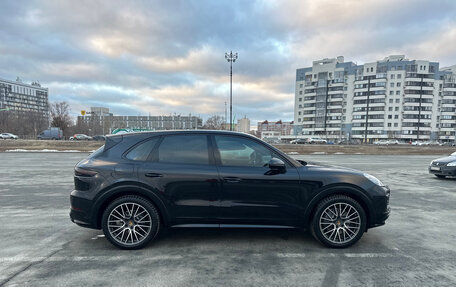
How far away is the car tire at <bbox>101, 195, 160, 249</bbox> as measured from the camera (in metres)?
3.47

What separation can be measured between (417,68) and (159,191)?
339 feet

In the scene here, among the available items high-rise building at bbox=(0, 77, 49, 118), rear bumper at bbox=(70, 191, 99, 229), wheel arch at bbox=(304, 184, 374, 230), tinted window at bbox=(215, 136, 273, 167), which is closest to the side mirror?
tinted window at bbox=(215, 136, 273, 167)

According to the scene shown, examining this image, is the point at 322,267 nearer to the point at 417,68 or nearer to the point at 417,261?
the point at 417,261

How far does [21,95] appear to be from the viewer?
419 ft

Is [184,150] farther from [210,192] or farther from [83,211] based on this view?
[83,211]

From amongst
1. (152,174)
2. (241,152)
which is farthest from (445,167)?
(152,174)

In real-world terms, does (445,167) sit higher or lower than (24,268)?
higher

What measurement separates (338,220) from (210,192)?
199 centimetres

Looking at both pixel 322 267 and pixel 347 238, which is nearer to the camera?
pixel 322 267

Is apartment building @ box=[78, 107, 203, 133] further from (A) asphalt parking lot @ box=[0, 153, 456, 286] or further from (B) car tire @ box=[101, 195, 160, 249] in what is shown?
(B) car tire @ box=[101, 195, 160, 249]

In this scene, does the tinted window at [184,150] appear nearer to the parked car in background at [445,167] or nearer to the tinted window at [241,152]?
the tinted window at [241,152]

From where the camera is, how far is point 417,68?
8006 centimetres

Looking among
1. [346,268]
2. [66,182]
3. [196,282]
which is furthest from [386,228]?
[66,182]

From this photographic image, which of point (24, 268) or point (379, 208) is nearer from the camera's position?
point (24, 268)
